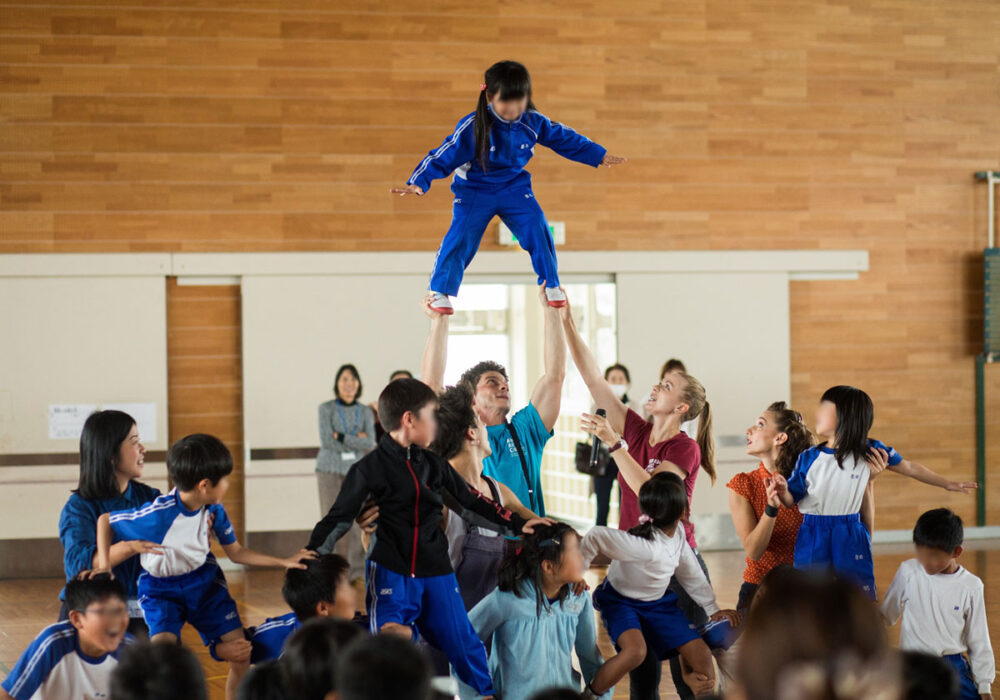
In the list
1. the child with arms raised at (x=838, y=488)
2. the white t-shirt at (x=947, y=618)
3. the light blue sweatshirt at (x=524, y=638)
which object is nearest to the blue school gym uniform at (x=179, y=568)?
the light blue sweatshirt at (x=524, y=638)

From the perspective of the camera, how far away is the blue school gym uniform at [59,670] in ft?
9.16

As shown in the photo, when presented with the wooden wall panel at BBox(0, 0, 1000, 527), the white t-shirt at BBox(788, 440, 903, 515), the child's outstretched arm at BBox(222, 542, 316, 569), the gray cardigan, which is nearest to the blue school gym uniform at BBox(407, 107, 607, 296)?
the white t-shirt at BBox(788, 440, 903, 515)

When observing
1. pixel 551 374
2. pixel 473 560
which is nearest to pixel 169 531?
pixel 473 560

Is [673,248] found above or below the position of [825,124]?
below

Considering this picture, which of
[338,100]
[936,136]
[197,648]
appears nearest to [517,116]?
[197,648]

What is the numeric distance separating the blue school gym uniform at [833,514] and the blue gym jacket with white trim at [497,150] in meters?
1.56

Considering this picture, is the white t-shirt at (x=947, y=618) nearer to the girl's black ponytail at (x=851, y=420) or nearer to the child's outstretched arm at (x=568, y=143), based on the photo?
the girl's black ponytail at (x=851, y=420)

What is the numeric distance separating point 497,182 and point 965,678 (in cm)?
250

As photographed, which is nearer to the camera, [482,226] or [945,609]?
[945,609]

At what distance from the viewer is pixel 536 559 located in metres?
3.46

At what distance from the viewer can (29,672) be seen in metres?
2.79

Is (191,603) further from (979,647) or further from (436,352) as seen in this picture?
(979,647)

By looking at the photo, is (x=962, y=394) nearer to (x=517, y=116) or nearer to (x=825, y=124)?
(x=825, y=124)

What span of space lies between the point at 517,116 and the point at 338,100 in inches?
199
